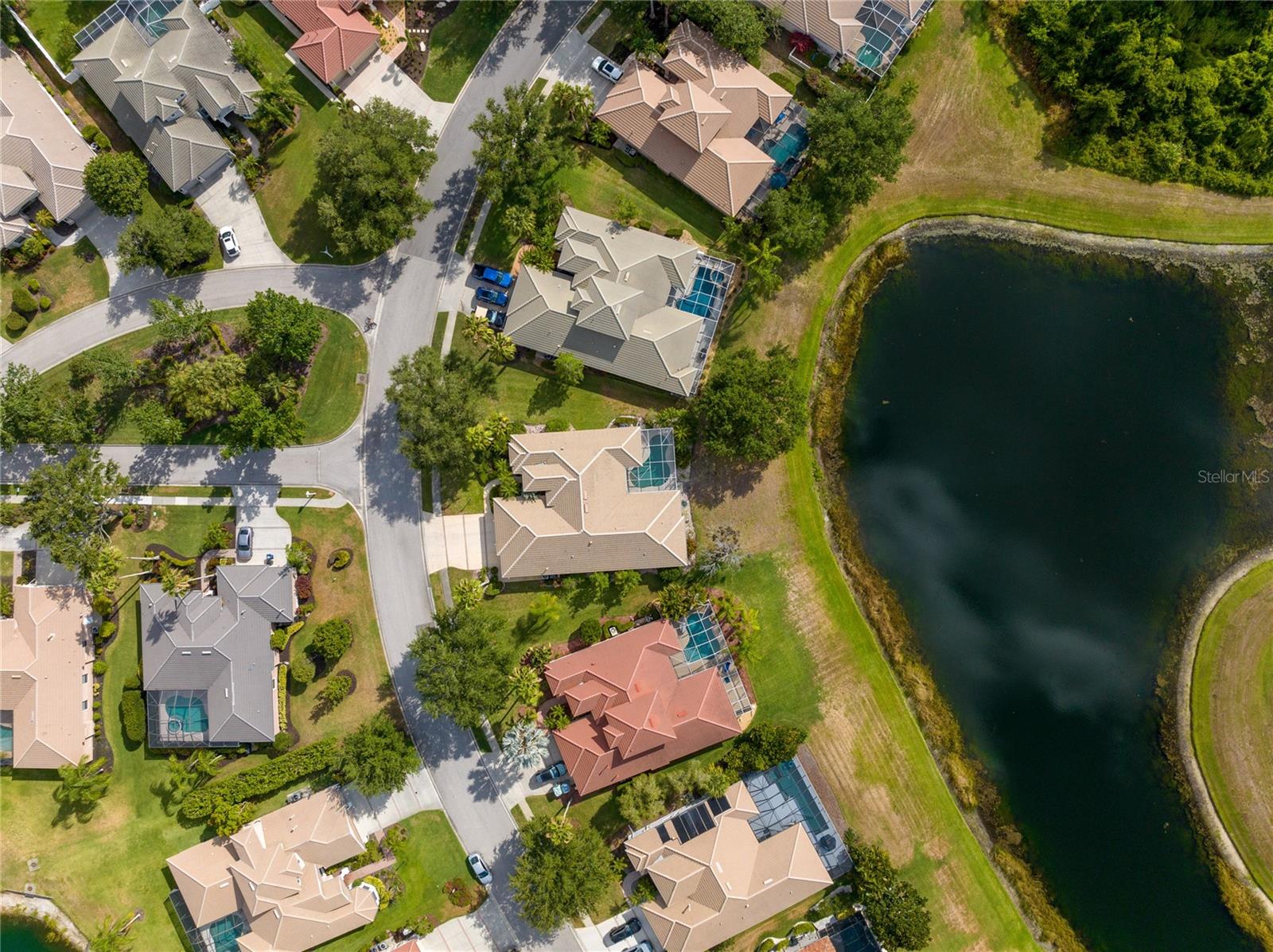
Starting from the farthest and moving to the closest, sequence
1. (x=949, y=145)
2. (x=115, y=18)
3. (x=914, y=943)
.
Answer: (x=949, y=145)
(x=115, y=18)
(x=914, y=943)

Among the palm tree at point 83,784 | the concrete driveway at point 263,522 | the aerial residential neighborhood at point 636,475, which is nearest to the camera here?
the palm tree at point 83,784

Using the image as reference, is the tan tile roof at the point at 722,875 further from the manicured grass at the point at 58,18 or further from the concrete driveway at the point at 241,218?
the manicured grass at the point at 58,18

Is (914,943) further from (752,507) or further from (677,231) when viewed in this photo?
(677,231)

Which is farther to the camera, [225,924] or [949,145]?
[949,145]

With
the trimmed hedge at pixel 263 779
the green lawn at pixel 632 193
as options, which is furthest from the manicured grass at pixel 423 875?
the green lawn at pixel 632 193

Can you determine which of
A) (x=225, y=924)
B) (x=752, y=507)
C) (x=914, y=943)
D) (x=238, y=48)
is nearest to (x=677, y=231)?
(x=752, y=507)

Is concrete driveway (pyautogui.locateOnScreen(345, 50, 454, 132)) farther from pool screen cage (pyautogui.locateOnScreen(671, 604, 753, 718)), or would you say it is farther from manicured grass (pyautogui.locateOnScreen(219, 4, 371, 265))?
pool screen cage (pyautogui.locateOnScreen(671, 604, 753, 718))

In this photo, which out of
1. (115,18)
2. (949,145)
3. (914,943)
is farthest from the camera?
(949,145)
